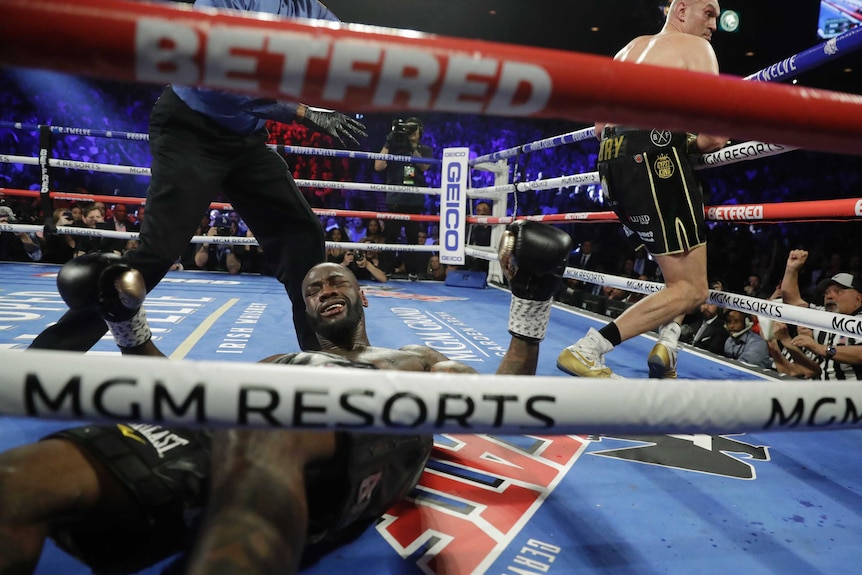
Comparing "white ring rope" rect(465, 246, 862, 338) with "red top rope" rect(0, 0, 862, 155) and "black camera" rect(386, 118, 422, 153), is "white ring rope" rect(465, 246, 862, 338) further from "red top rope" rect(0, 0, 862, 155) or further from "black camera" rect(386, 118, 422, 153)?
"black camera" rect(386, 118, 422, 153)

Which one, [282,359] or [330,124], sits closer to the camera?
[282,359]

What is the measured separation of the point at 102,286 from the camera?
4.48ft

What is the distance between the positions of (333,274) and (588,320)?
7.36 feet

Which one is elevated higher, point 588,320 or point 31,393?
point 31,393

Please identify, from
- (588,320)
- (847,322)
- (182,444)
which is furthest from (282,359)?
(588,320)

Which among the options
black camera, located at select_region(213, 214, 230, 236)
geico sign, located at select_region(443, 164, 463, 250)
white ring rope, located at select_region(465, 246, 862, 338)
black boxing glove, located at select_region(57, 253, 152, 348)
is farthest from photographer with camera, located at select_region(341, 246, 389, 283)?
black boxing glove, located at select_region(57, 253, 152, 348)

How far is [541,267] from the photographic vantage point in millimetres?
1188

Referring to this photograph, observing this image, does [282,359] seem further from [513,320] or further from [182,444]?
[513,320]

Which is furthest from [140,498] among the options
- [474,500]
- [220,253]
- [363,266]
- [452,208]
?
[220,253]

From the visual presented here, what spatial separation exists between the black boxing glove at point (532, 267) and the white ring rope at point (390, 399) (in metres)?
0.56

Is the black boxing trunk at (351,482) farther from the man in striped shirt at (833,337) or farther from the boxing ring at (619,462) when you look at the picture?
the man in striped shirt at (833,337)

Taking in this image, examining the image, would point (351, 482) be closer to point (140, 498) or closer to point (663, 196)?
point (140, 498)

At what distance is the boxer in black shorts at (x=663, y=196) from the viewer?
1932 mm

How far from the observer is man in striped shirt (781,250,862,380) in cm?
229
